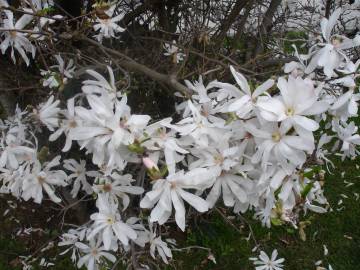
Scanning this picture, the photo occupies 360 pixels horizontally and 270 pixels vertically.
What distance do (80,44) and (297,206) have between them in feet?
5.78

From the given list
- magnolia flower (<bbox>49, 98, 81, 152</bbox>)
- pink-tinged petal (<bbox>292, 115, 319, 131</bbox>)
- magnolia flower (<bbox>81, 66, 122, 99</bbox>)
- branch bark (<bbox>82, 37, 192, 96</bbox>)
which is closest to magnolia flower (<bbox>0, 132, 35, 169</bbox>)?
magnolia flower (<bbox>49, 98, 81, 152</bbox>)

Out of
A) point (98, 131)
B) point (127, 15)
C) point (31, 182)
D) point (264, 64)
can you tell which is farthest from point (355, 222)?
point (98, 131)

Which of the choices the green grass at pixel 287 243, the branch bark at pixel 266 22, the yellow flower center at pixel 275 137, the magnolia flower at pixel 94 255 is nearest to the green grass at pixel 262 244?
the green grass at pixel 287 243

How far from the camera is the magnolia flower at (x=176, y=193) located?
1.07 meters

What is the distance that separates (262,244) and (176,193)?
6.44 feet

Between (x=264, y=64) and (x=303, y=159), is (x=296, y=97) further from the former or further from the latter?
(x=264, y=64)

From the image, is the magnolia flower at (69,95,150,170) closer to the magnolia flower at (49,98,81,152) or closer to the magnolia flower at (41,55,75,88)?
the magnolia flower at (49,98,81,152)

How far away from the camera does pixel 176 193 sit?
3.65 ft

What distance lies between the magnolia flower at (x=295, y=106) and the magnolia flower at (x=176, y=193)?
0.21m

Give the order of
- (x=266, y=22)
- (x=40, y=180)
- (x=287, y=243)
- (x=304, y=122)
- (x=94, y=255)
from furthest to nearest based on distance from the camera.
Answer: (x=287, y=243)
(x=266, y=22)
(x=94, y=255)
(x=40, y=180)
(x=304, y=122)

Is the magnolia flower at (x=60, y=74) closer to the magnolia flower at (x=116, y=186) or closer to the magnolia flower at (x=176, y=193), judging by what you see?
the magnolia flower at (x=116, y=186)

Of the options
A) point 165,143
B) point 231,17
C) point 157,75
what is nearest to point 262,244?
point 231,17

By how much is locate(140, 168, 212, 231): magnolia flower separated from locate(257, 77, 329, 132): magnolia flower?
21cm

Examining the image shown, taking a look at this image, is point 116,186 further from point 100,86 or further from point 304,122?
point 304,122
